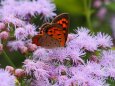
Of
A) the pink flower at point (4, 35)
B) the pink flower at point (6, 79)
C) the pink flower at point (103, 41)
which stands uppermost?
the pink flower at point (4, 35)

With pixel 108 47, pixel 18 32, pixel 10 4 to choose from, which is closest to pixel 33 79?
pixel 18 32

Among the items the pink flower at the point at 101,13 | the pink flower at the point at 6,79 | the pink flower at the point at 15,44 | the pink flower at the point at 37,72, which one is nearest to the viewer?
the pink flower at the point at 6,79

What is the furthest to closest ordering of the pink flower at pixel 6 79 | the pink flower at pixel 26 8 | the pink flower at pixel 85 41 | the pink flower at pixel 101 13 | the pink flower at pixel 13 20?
the pink flower at pixel 101 13
the pink flower at pixel 26 8
the pink flower at pixel 13 20
the pink flower at pixel 85 41
the pink flower at pixel 6 79

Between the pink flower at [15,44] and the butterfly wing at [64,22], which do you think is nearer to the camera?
the butterfly wing at [64,22]

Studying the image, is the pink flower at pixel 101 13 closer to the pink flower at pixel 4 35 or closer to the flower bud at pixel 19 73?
the pink flower at pixel 4 35

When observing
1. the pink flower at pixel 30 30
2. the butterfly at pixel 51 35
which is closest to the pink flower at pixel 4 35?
the pink flower at pixel 30 30

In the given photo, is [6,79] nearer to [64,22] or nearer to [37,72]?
[37,72]

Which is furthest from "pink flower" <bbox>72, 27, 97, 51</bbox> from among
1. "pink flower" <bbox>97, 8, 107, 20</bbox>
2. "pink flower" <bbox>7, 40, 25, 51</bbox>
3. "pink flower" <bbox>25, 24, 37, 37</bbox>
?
"pink flower" <bbox>97, 8, 107, 20</bbox>

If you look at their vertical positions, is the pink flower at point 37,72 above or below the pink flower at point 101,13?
below

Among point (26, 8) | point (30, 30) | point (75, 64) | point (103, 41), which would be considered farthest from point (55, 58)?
point (26, 8)
